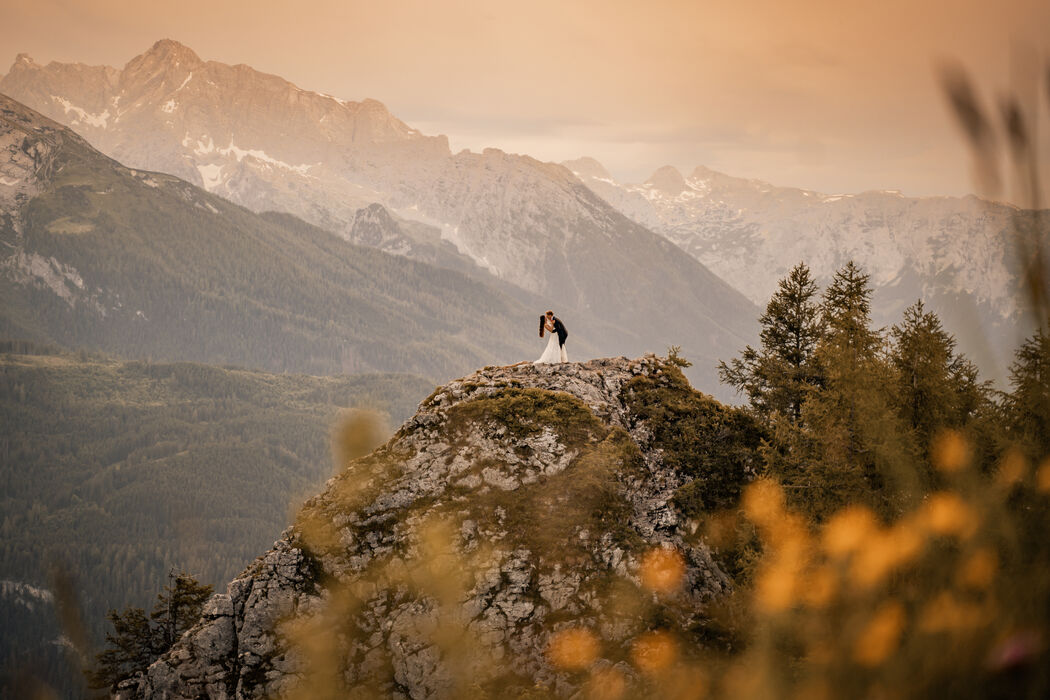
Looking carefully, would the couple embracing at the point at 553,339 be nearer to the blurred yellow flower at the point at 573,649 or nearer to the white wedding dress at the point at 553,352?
the white wedding dress at the point at 553,352

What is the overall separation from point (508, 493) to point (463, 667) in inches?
281

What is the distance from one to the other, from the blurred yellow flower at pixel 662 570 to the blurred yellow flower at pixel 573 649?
2.95 meters

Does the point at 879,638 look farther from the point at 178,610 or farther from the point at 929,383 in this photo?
the point at 178,610

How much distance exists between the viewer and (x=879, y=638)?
2.86 m

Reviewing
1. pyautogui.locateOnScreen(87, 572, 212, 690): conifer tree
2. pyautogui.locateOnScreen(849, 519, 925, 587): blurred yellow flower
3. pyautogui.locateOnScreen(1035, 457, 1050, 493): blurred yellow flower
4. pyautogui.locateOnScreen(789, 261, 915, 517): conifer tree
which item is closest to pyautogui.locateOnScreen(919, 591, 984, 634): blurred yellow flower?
pyautogui.locateOnScreen(849, 519, 925, 587): blurred yellow flower

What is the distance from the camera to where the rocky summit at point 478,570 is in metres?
25.5

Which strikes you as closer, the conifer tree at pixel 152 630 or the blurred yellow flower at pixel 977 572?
the blurred yellow flower at pixel 977 572

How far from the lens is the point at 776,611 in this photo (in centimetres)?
356

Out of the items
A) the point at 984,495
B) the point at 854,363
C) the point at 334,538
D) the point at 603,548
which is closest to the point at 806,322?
the point at 854,363

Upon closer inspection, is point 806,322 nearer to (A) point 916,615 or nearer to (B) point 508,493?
(B) point 508,493

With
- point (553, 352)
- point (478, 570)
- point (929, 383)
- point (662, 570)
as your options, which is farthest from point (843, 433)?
point (553, 352)

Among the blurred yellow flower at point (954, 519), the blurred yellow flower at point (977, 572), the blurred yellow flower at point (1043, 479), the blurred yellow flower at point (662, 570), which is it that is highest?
the blurred yellow flower at point (1043, 479)

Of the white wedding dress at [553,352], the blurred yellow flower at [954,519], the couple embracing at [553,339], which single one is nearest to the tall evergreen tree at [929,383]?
the couple embracing at [553,339]

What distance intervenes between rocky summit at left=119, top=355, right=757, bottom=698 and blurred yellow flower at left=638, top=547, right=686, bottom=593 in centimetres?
5
